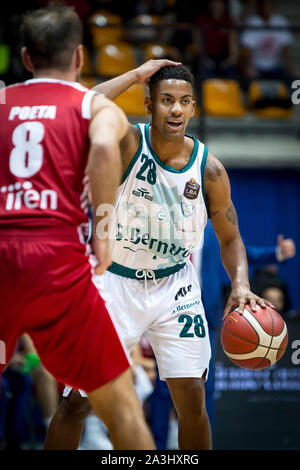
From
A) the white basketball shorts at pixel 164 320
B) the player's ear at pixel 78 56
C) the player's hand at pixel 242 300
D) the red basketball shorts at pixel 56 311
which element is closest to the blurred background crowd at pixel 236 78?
the white basketball shorts at pixel 164 320

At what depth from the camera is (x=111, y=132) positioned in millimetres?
2922

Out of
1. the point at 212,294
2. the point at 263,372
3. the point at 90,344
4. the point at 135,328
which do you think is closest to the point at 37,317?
the point at 90,344

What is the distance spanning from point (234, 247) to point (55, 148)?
151 centimetres

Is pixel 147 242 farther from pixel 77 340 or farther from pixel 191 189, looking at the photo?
pixel 77 340

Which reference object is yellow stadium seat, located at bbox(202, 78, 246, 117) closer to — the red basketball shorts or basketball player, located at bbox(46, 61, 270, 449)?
basketball player, located at bbox(46, 61, 270, 449)

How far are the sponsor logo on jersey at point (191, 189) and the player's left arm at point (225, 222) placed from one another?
0.22 ft

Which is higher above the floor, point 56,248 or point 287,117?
point 287,117

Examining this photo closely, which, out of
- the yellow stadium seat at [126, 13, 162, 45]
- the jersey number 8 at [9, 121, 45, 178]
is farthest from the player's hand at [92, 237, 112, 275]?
the yellow stadium seat at [126, 13, 162, 45]

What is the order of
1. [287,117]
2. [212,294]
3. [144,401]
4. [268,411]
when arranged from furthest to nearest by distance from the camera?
1. [287,117]
2. [144,401]
3. [268,411]
4. [212,294]

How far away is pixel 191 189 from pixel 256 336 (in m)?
0.92

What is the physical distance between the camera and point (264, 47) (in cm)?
1062

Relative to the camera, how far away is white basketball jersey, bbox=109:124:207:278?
3959 millimetres

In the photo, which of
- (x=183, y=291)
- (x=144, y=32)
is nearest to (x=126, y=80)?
(x=183, y=291)

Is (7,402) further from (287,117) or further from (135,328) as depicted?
(287,117)
